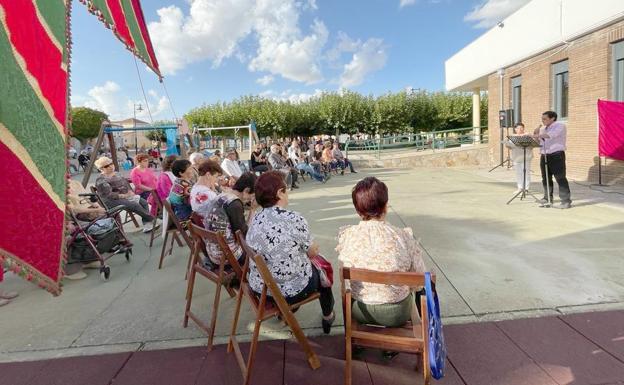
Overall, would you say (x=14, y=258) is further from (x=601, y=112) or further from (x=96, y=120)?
(x=96, y=120)

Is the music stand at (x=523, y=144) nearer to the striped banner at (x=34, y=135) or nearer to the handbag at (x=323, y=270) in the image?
the handbag at (x=323, y=270)

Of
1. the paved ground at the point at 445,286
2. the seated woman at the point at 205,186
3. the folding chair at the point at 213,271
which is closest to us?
the folding chair at the point at 213,271

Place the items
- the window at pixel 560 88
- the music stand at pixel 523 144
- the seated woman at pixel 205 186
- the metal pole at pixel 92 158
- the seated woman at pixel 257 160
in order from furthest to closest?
the seated woman at pixel 257 160 → the window at pixel 560 88 → the metal pole at pixel 92 158 → the music stand at pixel 523 144 → the seated woman at pixel 205 186

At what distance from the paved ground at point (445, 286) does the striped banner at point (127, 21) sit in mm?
2046

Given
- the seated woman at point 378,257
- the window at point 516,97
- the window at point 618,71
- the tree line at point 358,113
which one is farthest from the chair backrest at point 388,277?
the tree line at point 358,113

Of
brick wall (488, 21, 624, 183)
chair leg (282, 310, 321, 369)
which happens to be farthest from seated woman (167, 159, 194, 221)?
brick wall (488, 21, 624, 183)

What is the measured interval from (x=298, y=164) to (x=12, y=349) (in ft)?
31.4

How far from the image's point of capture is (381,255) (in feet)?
7.02

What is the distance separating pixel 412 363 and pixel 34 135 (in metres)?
2.25

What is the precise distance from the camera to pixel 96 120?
47844mm

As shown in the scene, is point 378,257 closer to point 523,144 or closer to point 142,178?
point 523,144

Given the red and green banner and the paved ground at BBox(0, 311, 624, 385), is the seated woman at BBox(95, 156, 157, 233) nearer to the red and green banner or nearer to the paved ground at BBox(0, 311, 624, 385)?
the paved ground at BBox(0, 311, 624, 385)

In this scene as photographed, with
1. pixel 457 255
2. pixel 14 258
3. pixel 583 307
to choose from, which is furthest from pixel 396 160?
pixel 14 258

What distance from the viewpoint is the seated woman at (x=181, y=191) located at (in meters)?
4.61
